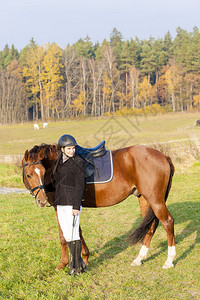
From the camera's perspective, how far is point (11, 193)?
11219 millimetres

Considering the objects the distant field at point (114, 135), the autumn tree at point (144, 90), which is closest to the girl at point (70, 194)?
the distant field at point (114, 135)

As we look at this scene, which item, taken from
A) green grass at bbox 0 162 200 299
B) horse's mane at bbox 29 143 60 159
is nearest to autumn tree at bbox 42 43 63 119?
green grass at bbox 0 162 200 299

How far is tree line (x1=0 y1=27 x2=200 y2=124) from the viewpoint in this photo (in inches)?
2613

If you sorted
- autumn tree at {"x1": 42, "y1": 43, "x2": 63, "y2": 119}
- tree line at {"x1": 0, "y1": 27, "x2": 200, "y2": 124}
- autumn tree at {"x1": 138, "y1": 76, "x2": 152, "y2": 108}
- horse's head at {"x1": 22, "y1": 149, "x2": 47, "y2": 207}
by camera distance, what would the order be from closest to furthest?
1. horse's head at {"x1": 22, "y1": 149, "x2": 47, "y2": 207}
2. autumn tree at {"x1": 42, "y1": 43, "x2": 63, "y2": 119}
3. tree line at {"x1": 0, "y1": 27, "x2": 200, "y2": 124}
4. autumn tree at {"x1": 138, "y1": 76, "x2": 152, "y2": 108}

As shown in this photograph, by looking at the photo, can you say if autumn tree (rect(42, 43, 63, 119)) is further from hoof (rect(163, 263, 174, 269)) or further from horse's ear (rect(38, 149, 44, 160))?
hoof (rect(163, 263, 174, 269))

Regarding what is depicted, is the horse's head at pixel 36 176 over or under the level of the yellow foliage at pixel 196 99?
under

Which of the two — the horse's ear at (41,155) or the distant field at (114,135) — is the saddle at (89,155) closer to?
the horse's ear at (41,155)

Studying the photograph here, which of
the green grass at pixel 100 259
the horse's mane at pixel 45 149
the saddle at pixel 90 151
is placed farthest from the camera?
the saddle at pixel 90 151

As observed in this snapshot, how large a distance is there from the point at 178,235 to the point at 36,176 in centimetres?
341

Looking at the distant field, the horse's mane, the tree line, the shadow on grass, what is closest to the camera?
the horse's mane

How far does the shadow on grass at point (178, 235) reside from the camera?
17.7ft

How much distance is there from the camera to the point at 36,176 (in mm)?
4363

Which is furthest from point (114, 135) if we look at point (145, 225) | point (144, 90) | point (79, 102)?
point (144, 90)

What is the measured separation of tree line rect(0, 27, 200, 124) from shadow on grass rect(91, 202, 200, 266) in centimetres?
5766
